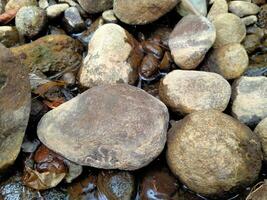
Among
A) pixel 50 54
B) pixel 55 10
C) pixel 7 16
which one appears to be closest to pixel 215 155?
pixel 50 54

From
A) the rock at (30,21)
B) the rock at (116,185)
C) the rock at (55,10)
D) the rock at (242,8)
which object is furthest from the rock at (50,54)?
the rock at (242,8)

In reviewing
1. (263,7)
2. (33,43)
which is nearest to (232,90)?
(263,7)

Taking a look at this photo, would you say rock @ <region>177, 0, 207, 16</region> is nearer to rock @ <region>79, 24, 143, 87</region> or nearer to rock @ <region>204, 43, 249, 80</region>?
rock @ <region>204, 43, 249, 80</region>

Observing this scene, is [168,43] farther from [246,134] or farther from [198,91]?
[246,134]

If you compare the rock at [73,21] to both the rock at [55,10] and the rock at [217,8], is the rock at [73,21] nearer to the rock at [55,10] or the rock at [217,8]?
the rock at [55,10]

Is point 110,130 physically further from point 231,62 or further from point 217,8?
point 217,8

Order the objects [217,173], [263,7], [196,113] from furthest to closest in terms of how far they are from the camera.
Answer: [263,7]
[196,113]
[217,173]
